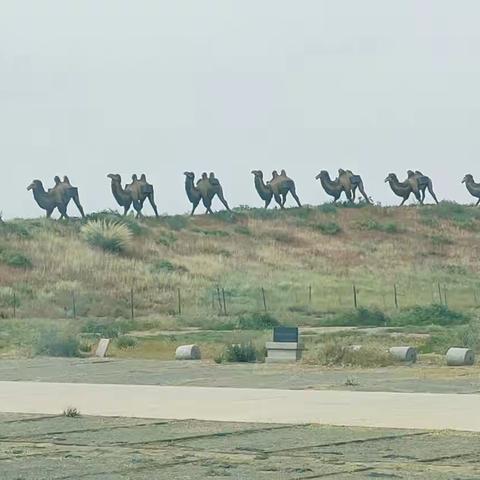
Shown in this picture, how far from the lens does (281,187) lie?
91.7 meters

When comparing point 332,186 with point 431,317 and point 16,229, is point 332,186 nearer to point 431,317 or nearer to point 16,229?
point 16,229

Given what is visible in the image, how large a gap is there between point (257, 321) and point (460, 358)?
68.2 ft

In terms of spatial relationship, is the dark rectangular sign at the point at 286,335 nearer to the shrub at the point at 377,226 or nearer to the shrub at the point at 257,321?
the shrub at the point at 257,321

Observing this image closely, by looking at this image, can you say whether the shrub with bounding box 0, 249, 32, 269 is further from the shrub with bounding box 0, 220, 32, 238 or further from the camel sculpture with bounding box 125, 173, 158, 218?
the camel sculpture with bounding box 125, 173, 158, 218

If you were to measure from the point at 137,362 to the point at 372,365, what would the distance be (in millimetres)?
4636

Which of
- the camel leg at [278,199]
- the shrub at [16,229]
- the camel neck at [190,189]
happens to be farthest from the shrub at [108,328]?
the camel leg at [278,199]

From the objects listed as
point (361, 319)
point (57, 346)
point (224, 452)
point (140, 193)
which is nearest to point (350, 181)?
point (140, 193)

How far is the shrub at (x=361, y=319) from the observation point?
45844 mm

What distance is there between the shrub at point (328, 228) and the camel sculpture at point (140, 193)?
8.88 m

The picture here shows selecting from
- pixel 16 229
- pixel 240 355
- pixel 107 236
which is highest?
pixel 16 229

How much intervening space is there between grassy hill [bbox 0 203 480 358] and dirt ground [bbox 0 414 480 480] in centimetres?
2695

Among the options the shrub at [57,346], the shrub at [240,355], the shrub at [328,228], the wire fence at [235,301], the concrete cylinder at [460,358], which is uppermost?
the shrub at [328,228]

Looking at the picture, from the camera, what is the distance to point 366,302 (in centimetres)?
5856

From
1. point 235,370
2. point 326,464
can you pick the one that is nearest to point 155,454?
point 326,464
